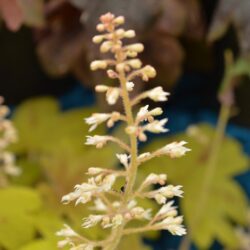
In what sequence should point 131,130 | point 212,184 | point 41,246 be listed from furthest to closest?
point 212,184 < point 41,246 < point 131,130

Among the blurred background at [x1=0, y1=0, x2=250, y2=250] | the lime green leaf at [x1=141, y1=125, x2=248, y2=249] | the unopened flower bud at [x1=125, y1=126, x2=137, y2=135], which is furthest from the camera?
the lime green leaf at [x1=141, y1=125, x2=248, y2=249]

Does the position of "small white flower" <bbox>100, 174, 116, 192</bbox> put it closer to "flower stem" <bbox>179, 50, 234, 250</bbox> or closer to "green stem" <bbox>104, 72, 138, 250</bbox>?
"green stem" <bbox>104, 72, 138, 250</bbox>

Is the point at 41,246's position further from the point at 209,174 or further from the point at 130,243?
the point at 209,174

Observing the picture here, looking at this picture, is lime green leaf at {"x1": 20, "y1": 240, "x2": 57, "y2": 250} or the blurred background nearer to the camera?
lime green leaf at {"x1": 20, "y1": 240, "x2": 57, "y2": 250}

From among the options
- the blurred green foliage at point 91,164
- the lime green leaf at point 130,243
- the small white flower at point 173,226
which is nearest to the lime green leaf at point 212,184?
the blurred green foliage at point 91,164

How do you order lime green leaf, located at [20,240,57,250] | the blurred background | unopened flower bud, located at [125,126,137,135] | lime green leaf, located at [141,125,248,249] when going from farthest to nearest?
lime green leaf, located at [141,125,248,249] → the blurred background → lime green leaf, located at [20,240,57,250] → unopened flower bud, located at [125,126,137,135]

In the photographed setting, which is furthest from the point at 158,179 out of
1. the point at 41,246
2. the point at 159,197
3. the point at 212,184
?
the point at 212,184

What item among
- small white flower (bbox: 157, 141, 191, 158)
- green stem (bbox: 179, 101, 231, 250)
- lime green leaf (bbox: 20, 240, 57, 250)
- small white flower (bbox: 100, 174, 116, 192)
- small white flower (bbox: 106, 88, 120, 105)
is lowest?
small white flower (bbox: 100, 174, 116, 192)

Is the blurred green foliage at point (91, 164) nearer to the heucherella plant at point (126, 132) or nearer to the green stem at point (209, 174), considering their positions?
the green stem at point (209, 174)

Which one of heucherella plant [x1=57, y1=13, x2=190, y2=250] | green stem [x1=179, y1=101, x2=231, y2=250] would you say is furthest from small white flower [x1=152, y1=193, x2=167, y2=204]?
green stem [x1=179, y1=101, x2=231, y2=250]
